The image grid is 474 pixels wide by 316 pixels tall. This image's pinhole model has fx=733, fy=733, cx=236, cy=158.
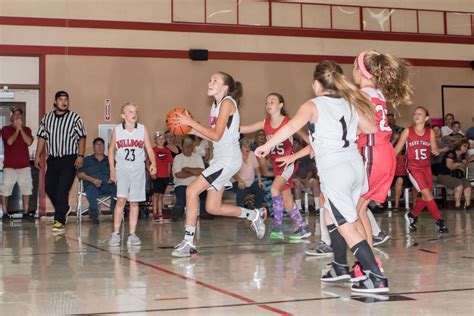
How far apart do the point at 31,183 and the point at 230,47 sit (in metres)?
5.38

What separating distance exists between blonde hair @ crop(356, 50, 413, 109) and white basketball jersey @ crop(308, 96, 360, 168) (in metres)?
0.69

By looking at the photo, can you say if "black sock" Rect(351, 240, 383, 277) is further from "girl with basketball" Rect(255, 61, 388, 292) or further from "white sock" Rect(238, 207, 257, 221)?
"white sock" Rect(238, 207, 257, 221)

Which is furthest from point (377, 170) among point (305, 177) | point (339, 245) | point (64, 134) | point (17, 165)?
point (17, 165)

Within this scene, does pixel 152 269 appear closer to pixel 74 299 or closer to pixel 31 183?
pixel 74 299

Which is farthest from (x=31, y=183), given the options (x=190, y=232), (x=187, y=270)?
(x=187, y=270)

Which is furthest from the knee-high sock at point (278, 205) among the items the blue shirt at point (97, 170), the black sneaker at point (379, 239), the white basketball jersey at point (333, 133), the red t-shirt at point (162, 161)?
the blue shirt at point (97, 170)

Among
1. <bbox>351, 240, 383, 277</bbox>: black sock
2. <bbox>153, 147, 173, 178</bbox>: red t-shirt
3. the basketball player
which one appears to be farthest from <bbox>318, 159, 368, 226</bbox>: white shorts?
<bbox>153, 147, 173, 178</bbox>: red t-shirt

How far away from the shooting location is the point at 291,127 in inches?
195

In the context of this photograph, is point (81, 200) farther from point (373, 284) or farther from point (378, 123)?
point (373, 284)

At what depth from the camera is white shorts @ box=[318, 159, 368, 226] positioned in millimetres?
5031

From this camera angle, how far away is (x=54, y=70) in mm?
15070

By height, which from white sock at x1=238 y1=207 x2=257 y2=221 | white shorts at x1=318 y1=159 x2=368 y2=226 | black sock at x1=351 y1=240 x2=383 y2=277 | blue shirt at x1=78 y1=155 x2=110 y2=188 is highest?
blue shirt at x1=78 y1=155 x2=110 y2=188

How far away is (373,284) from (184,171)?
869 cm

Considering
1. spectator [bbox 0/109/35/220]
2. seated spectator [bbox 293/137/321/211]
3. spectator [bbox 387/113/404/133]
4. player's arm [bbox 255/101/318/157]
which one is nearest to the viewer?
player's arm [bbox 255/101/318/157]
